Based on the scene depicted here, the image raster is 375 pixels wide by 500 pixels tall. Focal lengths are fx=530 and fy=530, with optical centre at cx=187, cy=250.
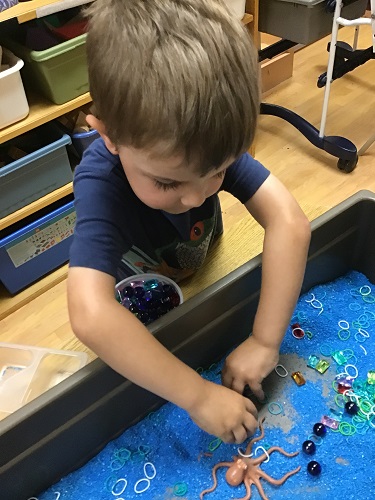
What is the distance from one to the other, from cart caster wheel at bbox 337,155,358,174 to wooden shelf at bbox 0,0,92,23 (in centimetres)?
78

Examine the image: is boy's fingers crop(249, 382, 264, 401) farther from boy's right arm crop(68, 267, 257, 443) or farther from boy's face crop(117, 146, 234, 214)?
boy's face crop(117, 146, 234, 214)

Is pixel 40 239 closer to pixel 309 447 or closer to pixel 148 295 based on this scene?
pixel 148 295

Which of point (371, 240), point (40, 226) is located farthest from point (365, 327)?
point (40, 226)

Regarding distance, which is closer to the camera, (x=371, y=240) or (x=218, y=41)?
(x=218, y=41)

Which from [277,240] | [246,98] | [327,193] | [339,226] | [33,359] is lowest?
[327,193]

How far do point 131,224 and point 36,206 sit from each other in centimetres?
41

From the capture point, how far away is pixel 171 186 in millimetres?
571

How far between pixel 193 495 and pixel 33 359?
0.38 m

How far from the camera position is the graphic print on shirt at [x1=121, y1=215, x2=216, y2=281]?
2.90 ft

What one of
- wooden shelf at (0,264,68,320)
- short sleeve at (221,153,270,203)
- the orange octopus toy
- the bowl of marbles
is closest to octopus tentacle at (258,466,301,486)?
the orange octopus toy

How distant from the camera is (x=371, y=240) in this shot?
0.94 meters

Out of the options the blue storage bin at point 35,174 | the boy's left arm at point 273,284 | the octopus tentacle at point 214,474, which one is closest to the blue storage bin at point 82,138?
the blue storage bin at point 35,174

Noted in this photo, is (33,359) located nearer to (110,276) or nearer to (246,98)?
(110,276)

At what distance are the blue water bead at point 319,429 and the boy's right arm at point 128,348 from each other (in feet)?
0.59
